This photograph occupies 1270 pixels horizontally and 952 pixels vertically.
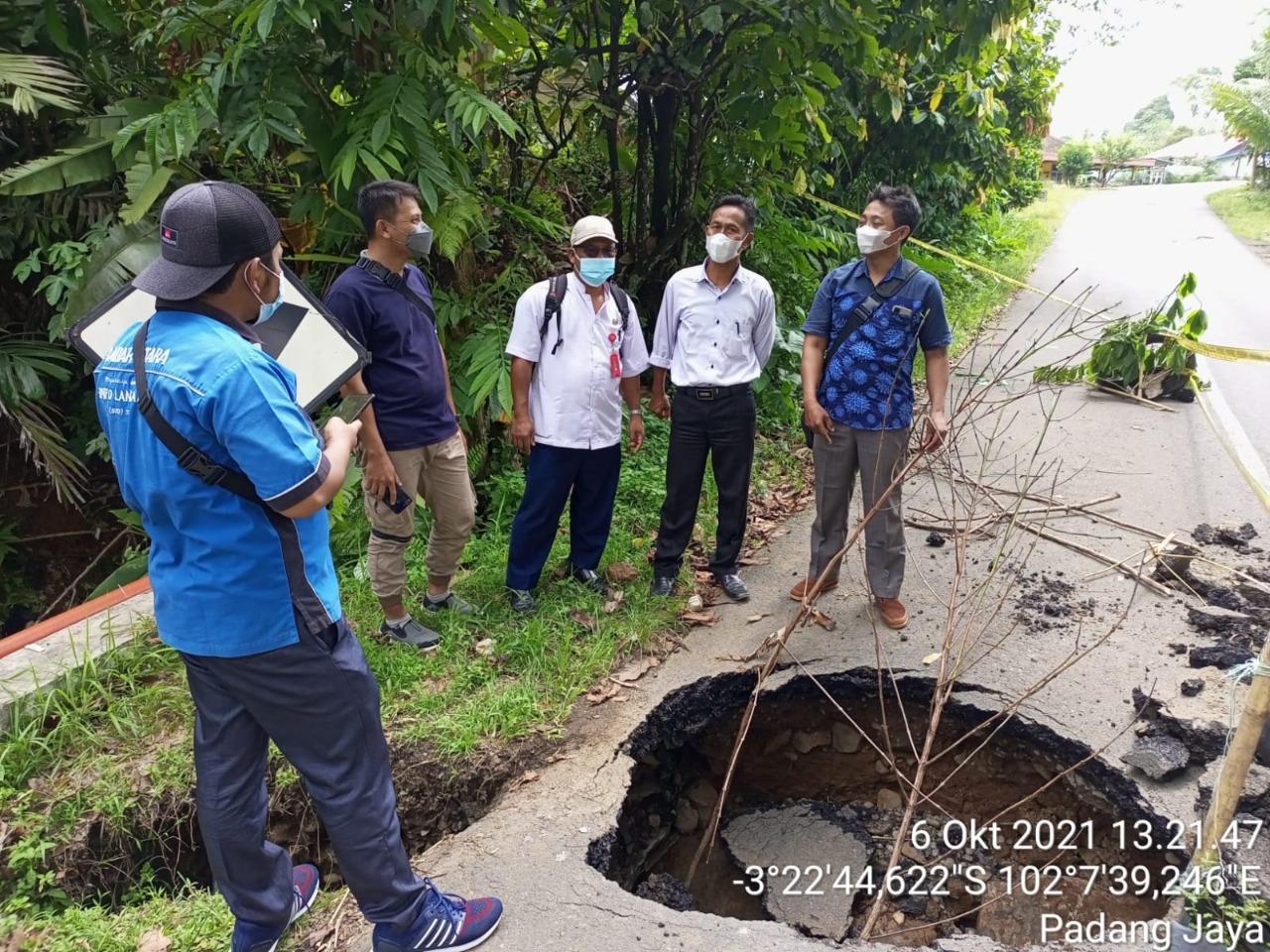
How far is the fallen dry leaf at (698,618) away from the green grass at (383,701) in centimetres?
7

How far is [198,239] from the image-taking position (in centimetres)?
178

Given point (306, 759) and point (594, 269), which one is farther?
point (594, 269)

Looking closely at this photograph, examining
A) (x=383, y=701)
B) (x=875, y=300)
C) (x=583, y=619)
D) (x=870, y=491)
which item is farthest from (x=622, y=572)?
(x=875, y=300)

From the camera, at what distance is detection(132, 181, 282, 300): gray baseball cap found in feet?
5.83

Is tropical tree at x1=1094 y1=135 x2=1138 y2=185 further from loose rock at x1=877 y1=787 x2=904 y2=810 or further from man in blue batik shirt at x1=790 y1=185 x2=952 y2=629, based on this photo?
loose rock at x1=877 y1=787 x2=904 y2=810

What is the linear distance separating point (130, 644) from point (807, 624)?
3.14 metres

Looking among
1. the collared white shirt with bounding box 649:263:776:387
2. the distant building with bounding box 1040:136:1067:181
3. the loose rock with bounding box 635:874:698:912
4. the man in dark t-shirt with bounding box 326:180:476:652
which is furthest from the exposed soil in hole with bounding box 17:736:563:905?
the distant building with bounding box 1040:136:1067:181

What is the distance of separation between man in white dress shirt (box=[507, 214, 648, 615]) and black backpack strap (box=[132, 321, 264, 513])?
6.51 feet

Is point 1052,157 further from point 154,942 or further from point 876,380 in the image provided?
point 154,942

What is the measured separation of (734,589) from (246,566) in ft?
9.41

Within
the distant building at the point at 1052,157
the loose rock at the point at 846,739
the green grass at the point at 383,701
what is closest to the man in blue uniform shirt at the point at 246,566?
the green grass at the point at 383,701

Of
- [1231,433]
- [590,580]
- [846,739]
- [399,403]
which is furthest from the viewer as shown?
[1231,433]

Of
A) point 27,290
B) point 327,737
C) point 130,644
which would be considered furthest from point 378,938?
point 27,290

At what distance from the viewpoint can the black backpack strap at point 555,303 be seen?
12.1ft
